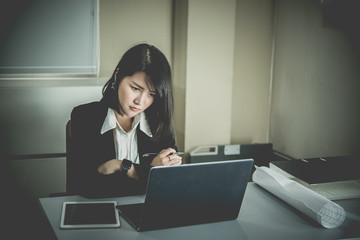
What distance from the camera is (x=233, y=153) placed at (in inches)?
129

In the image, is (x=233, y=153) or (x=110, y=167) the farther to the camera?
→ (x=233, y=153)

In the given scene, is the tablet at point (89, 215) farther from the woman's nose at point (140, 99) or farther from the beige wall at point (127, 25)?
the beige wall at point (127, 25)

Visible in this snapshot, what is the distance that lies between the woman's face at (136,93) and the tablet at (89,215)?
1.66 ft

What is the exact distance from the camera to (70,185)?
6.26 feet

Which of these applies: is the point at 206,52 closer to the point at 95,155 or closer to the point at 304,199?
the point at 95,155

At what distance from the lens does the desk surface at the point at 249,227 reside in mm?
1362

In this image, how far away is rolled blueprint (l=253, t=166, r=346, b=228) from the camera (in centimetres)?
149

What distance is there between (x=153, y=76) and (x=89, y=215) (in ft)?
2.33

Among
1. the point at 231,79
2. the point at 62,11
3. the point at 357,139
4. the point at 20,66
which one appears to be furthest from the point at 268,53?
the point at 20,66

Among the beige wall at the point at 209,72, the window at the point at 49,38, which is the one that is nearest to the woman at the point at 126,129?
the window at the point at 49,38

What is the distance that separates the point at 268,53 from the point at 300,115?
0.65 meters

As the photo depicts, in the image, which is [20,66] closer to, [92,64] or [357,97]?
[92,64]

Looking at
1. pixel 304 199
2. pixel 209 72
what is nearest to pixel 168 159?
pixel 304 199

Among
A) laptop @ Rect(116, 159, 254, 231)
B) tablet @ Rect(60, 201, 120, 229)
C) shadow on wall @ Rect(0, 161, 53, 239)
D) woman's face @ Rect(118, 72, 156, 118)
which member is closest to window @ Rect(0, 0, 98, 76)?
shadow on wall @ Rect(0, 161, 53, 239)
